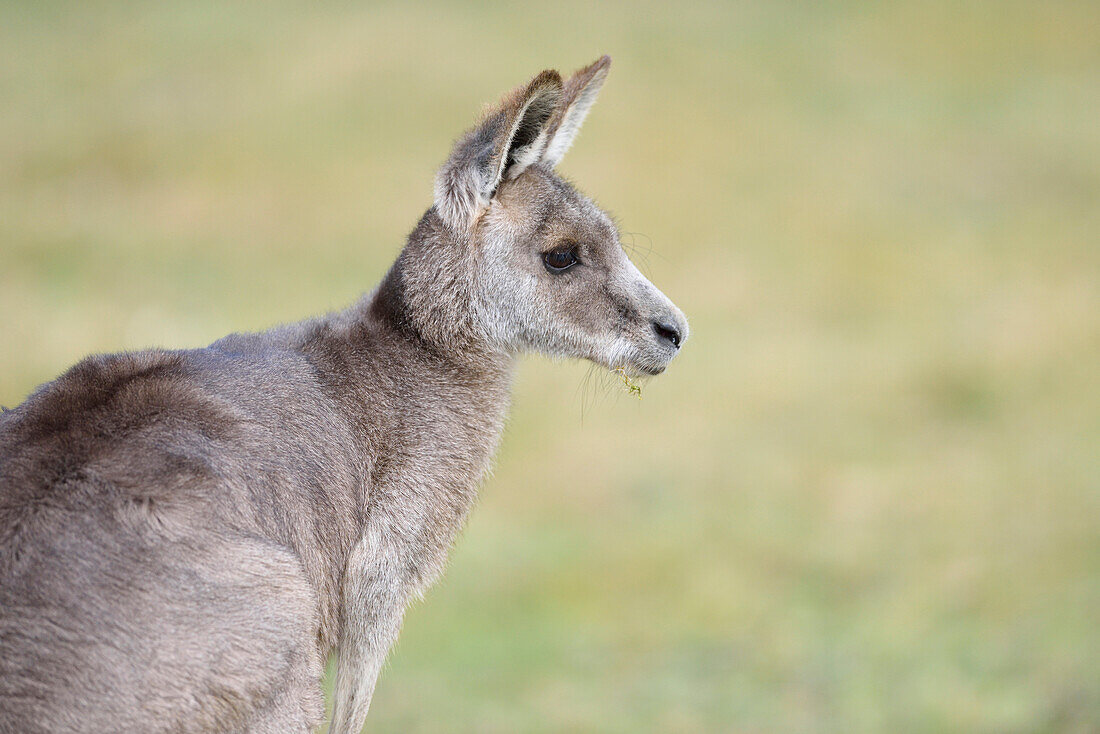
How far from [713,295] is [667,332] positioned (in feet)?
52.2

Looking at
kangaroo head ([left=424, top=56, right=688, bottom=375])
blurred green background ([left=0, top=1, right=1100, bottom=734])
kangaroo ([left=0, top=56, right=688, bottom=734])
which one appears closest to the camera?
kangaroo ([left=0, top=56, right=688, bottom=734])

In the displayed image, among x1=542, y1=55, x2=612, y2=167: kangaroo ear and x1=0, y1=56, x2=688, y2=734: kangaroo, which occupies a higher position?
x1=542, y1=55, x2=612, y2=167: kangaroo ear

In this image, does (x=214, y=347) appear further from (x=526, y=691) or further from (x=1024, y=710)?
(x=1024, y=710)

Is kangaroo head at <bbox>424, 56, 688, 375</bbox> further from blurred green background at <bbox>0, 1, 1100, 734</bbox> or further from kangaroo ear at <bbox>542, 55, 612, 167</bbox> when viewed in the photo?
blurred green background at <bbox>0, 1, 1100, 734</bbox>

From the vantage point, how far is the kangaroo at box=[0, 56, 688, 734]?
4793 mm

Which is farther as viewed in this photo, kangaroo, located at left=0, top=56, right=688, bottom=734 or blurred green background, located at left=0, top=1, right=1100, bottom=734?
blurred green background, located at left=0, top=1, right=1100, bottom=734

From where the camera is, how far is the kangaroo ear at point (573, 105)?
6.66m

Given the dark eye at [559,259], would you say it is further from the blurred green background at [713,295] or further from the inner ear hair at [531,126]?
the blurred green background at [713,295]

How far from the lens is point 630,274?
674 centimetres

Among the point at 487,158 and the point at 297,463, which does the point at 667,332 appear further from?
the point at 297,463

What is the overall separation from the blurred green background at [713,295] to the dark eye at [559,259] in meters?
0.82

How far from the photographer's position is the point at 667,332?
6.70 metres

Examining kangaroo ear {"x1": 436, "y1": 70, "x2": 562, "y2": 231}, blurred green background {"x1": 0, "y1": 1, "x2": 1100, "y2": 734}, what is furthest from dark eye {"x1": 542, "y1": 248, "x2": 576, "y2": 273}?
blurred green background {"x1": 0, "y1": 1, "x2": 1100, "y2": 734}

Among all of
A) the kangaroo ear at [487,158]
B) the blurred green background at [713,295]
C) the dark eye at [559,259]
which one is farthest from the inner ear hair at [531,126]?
the blurred green background at [713,295]
